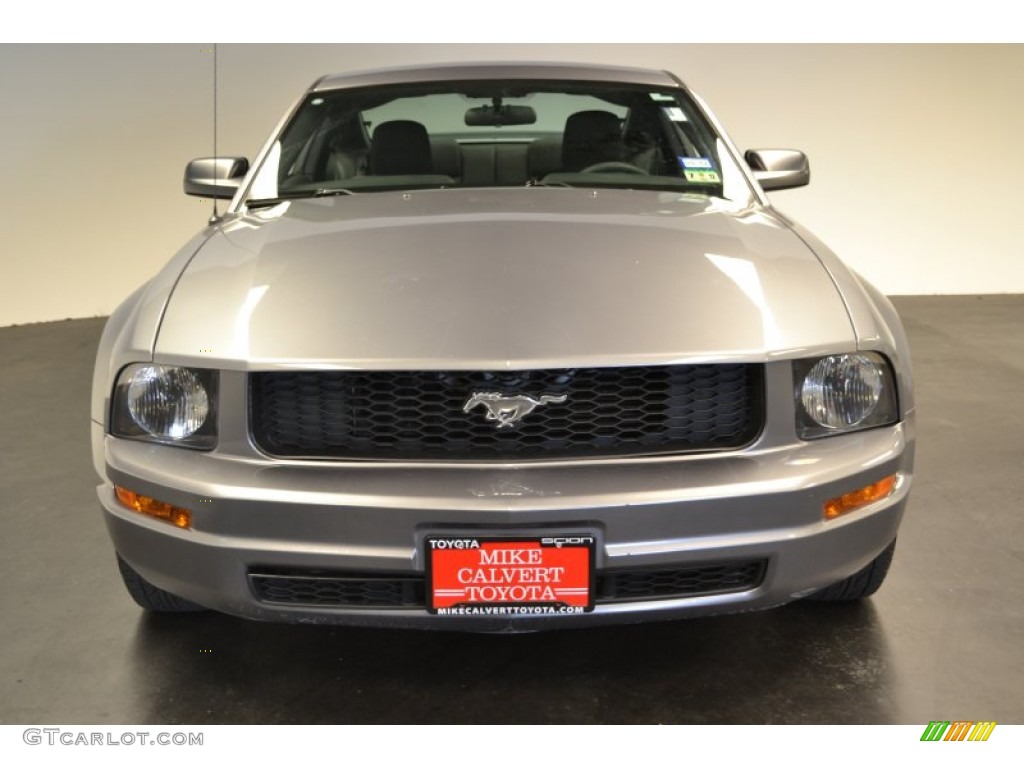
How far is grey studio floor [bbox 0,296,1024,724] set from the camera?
1.94m

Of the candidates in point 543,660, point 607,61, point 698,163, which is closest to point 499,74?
point 698,163

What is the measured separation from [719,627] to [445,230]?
101 cm

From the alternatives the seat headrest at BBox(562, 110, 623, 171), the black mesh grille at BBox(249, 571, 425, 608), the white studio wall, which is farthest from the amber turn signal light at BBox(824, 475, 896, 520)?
the white studio wall

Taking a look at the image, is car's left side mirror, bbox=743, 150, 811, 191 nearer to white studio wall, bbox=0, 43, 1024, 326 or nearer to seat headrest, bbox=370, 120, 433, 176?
seat headrest, bbox=370, 120, 433, 176

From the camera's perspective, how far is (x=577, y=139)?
2.86 m

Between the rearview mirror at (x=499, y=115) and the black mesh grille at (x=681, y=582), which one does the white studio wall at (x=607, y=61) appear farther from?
the black mesh grille at (x=681, y=582)

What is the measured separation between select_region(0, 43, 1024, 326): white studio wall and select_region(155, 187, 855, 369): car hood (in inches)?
160

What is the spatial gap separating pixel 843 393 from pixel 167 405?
1.18m

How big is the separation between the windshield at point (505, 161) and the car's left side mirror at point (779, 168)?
0.25 metres

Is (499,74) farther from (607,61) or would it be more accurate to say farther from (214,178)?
(607,61)

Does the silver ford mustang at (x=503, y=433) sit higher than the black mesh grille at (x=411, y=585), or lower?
higher

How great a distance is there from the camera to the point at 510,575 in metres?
1.70
